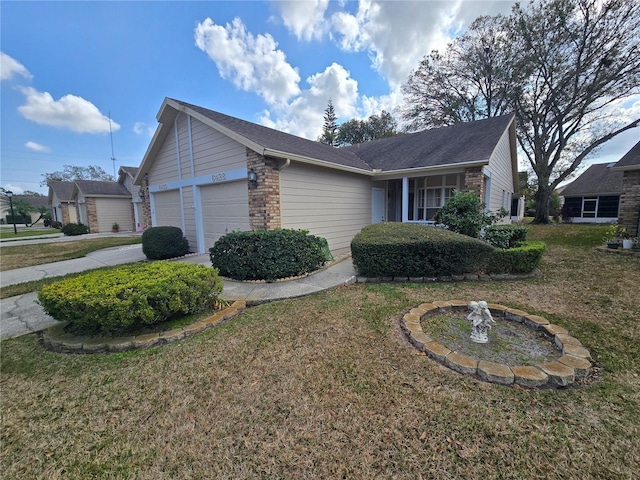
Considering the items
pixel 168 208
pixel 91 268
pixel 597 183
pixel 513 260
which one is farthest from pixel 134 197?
pixel 597 183

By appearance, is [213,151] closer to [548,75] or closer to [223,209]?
[223,209]

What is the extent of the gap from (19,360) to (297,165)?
6.26 metres

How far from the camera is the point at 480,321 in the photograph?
3.12 m

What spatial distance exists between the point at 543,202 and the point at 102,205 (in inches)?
1296

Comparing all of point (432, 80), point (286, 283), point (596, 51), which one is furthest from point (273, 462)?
point (432, 80)

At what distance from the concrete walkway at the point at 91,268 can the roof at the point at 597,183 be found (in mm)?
25547

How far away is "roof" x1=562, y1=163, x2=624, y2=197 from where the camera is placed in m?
20.8

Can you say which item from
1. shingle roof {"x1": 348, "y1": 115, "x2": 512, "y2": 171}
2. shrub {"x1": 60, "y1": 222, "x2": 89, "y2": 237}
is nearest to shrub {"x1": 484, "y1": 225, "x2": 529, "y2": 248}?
shingle roof {"x1": 348, "y1": 115, "x2": 512, "y2": 171}

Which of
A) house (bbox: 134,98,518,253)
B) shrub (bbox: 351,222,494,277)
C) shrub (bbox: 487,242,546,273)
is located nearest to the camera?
shrub (bbox: 351,222,494,277)

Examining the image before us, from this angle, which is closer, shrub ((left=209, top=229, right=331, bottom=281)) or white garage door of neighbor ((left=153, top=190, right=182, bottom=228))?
shrub ((left=209, top=229, right=331, bottom=281))

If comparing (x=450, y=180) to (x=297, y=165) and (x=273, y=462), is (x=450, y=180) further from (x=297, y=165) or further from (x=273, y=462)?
(x=273, y=462)

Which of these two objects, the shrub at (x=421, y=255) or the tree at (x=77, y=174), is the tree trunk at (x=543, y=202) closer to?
the shrub at (x=421, y=255)

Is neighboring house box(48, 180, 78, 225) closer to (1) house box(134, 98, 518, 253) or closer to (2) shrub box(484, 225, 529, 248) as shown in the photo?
(1) house box(134, 98, 518, 253)

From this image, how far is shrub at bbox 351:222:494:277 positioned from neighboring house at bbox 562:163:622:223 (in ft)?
80.0
